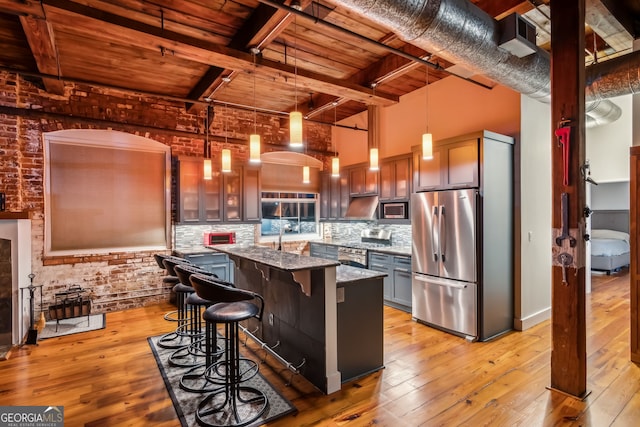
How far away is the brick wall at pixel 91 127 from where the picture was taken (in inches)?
176

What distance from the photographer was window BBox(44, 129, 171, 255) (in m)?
4.84

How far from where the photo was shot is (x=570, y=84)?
8.76ft

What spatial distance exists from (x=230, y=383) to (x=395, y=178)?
12.8 feet

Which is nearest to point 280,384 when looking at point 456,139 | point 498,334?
point 498,334

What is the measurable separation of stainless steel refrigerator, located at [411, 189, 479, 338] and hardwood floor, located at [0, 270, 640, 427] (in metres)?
0.28

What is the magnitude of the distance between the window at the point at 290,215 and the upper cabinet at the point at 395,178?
1945 millimetres

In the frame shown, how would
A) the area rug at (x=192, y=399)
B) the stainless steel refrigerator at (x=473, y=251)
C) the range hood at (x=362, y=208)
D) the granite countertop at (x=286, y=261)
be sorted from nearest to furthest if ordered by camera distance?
the area rug at (x=192, y=399), the granite countertop at (x=286, y=261), the stainless steel refrigerator at (x=473, y=251), the range hood at (x=362, y=208)

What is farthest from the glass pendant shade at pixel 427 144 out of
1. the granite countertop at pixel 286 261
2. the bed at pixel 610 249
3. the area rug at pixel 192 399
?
the bed at pixel 610 249

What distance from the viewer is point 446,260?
13.3ft

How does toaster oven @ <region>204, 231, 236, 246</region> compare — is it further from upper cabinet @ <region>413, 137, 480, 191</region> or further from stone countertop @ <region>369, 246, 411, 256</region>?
upper cabinet @ <region>413, 137, 480, 191</region>

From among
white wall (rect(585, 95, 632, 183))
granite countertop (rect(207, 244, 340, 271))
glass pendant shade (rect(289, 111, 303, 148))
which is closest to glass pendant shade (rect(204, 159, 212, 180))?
granite countertop (rect(207, 244, 340, 271))

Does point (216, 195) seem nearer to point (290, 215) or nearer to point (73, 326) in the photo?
point (290, 215)

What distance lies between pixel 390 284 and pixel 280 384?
2.61 m

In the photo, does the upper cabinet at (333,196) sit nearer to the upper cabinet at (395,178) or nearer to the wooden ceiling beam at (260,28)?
the upper cabinet at (395,178)
